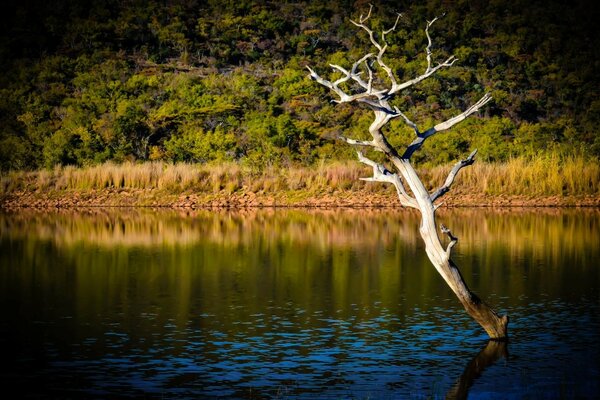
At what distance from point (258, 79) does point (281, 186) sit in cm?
2437

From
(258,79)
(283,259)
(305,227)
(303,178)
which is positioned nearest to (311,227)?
→ (305,227)

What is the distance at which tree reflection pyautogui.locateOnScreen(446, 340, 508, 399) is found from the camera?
13984 mm

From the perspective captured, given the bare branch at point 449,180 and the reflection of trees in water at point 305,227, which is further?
the reflection of trees in water at point 305,227

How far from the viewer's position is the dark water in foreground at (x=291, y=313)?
14602 mm

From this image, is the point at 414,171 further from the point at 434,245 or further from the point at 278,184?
the point at 278,184

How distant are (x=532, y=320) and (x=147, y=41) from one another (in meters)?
64.3

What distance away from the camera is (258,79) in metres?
72.1

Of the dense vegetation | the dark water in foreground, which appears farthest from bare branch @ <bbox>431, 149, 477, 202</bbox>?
the dense vegetation

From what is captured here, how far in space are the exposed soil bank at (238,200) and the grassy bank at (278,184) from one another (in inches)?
1.7

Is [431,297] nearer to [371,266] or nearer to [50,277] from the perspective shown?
[371,266]

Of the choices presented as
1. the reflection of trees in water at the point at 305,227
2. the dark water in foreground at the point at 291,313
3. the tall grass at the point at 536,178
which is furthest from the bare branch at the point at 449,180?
the tall grass at the point at 536,178

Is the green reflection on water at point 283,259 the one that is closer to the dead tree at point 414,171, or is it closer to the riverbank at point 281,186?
the dead tree at point 414,171

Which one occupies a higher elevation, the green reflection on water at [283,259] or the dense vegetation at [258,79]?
the dense vegetation at [258,79]

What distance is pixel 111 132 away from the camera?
6109 cm
